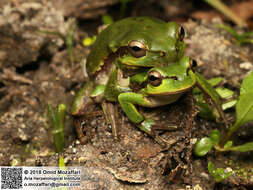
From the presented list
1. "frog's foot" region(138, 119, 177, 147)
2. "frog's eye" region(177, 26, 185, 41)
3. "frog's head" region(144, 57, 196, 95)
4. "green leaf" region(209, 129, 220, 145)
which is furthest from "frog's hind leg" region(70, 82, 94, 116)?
"green leaf" region(209, 129, 220, 145)

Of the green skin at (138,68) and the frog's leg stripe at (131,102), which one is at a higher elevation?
the green skin at (138,68)

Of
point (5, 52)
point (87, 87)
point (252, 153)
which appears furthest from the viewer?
point (5, 52)

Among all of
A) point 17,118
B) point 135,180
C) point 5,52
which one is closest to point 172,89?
point 135,180

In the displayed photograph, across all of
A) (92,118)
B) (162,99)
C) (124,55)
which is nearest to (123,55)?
(124,55)

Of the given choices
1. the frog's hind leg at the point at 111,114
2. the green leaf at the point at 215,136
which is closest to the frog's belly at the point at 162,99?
the frog's hind leg at the point at 111,114

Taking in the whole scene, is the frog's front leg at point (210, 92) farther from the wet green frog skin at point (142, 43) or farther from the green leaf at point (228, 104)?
the wet green frog skin at point (142, 43)

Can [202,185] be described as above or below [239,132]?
below

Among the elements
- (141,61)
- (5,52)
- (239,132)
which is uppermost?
(5,52)

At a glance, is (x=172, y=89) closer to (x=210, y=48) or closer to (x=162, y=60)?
(x=162, y=60)

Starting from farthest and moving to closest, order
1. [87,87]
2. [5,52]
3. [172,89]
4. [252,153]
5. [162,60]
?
1. [5,52]
2. [87,87]
3. [252,153]
4. [162,60]
5. [172,89]
